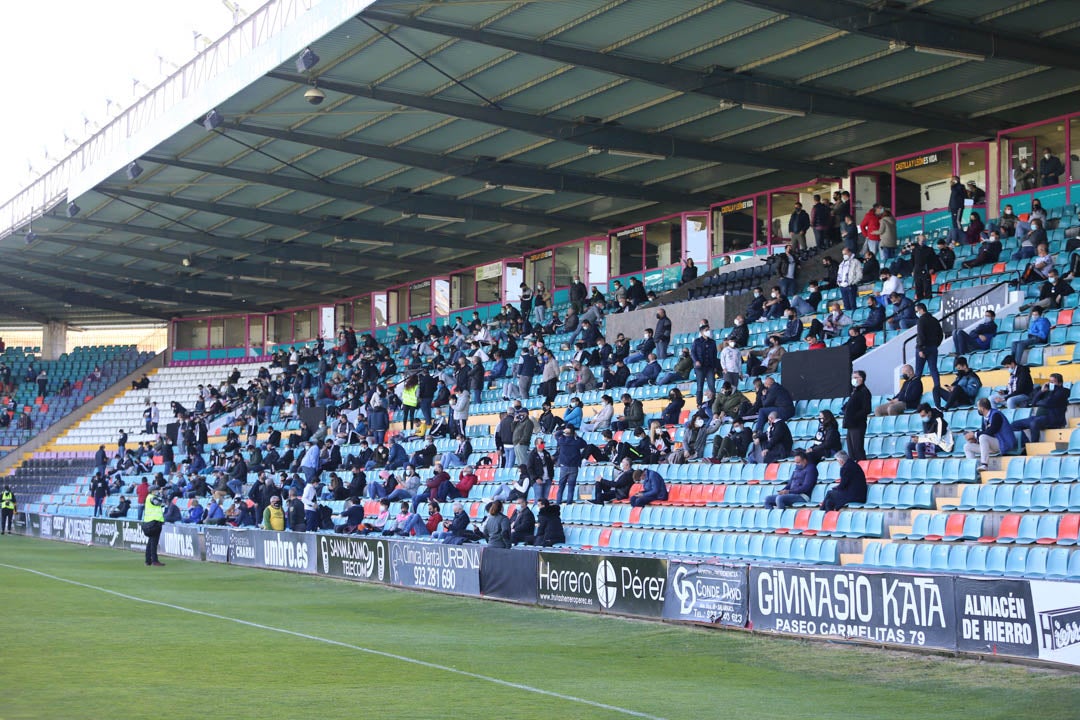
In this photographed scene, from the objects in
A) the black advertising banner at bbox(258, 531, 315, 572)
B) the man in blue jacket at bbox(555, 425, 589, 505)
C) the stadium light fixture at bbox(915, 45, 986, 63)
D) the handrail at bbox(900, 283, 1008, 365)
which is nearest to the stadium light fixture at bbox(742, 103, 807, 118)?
the stadium light fixture at bbox(915, 45, 986, 63)

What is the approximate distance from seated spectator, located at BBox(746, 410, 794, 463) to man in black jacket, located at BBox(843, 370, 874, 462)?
1.74m

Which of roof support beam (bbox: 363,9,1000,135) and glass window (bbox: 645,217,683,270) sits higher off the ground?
roof support beam (bbox: 363,9,1000,135)

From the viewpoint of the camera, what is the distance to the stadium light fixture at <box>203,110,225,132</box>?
28281 mm

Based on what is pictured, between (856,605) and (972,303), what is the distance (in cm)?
1149

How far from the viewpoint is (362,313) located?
56.2m

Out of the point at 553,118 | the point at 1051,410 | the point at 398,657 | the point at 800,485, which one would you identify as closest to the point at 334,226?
the point at 553,118

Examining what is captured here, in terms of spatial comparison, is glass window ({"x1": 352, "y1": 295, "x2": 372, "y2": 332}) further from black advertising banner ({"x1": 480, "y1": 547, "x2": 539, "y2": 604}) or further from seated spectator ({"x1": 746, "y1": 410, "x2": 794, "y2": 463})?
black advertising banner ({"x1": 480, "y1": 547, "x2": 539, "y2": 604})

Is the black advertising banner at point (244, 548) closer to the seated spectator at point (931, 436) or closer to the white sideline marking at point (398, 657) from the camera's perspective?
the white sideline marking at point (398, 657)

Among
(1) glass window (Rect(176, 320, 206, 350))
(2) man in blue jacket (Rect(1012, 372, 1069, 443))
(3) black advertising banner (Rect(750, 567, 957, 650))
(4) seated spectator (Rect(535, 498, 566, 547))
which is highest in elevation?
(1) glass window (Rect(176, 320, 206, 350))

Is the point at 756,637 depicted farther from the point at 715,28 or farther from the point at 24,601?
the point at 715,28

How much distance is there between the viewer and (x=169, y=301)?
56.7m

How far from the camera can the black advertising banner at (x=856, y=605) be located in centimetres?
1152

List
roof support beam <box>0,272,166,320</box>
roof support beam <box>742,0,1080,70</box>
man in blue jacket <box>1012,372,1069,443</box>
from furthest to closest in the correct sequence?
roof support beam <box>0,272,166,320</box>, roof support beam <box>742,0,1080,70</box>, man in blue jacket <box>1012,372,1069,443</box>

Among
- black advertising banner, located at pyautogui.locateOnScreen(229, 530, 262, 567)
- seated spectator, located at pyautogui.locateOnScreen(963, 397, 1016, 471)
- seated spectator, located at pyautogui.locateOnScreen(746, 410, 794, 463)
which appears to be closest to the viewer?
seated spectator, located at pyautogui.locateOnScreen(963, 397, 1016, 471)
